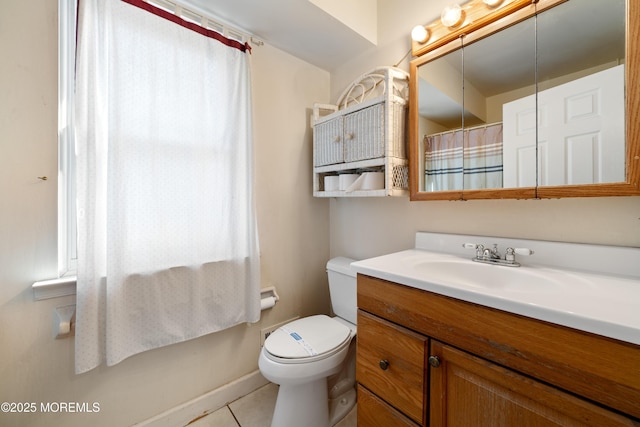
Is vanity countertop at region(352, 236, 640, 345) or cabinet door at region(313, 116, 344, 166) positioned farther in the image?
cabinet door at region(313, 116, 344, 166)

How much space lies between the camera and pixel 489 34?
1.05 metres

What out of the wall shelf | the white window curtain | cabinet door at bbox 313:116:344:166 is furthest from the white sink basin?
the white window curtain

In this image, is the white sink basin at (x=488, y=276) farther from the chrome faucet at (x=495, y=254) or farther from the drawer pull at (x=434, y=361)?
the drawer pull at (x=434, y=361)

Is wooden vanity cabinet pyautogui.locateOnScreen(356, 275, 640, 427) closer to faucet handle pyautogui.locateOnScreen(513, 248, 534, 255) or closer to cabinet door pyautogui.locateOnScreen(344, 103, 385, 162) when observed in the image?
faucet handle pyautogui.locateOnScreen(513, 248, 534, 255)

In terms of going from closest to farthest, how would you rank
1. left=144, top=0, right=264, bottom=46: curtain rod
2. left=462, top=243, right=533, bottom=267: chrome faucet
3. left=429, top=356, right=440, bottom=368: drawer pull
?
left=429, top=356, right=440, bottom=368: drawer pull, left=462, top=243, right=533, bottom=267: chrome faucet, left=144, top=0, right=264, bottom=46: curtain rod

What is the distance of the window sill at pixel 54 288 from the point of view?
943mm

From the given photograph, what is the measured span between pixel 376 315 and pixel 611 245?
84cm

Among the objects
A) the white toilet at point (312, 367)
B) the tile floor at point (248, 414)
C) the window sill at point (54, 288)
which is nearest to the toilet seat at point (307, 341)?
the white toilet at point (312, 367)

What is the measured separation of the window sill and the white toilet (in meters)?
0.84

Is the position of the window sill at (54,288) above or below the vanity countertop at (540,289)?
below

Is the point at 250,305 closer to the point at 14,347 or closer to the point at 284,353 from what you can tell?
the point at 284,353

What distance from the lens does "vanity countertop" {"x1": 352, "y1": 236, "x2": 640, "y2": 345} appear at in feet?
1.73

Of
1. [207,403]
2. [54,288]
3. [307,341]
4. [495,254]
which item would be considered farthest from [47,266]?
[495,254]

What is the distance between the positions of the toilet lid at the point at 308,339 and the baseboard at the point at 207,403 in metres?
0.48
